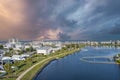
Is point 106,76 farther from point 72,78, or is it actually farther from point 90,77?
point 72,78

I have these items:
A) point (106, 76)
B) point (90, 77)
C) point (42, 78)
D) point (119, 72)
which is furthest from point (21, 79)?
point (119, 72)

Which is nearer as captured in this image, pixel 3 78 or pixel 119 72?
pixel 3 78

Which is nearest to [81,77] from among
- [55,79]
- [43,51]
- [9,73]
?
[55,79]

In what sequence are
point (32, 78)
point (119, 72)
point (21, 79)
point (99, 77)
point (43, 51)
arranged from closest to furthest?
point (21, 79), point (32, 78), point (99, 77), point (119, 72), point (43, 51)

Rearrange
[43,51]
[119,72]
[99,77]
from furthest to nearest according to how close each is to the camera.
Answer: [43,51] < [119,72] < [99,77]

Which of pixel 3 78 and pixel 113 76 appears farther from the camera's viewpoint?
pixel 113 76

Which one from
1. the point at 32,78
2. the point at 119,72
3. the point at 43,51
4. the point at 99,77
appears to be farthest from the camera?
the point at 43,51

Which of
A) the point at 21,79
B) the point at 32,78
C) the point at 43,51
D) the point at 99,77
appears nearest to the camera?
the point at 21,79

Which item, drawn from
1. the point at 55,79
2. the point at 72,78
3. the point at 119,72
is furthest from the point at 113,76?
the point at 55,79

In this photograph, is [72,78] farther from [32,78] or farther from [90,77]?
[32,78]
